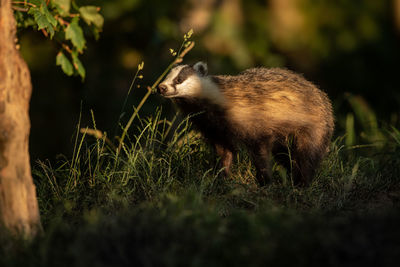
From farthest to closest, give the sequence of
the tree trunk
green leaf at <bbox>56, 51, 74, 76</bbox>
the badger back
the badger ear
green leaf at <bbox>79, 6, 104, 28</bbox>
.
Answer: the badger ear < the badger back < green leaf at <bbox>79, 6, 104, 28</bbox> < green leaf at <bbox>56, 51, 74, 76</bbox> < the tree trunk

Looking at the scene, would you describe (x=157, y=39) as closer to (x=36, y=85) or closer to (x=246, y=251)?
(x=36, y=85)

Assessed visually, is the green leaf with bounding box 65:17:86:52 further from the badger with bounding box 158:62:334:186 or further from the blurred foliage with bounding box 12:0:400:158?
the blurred foliage with bounding box 12:0:400:158

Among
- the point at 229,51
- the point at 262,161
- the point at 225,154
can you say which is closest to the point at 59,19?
the point at 225,154

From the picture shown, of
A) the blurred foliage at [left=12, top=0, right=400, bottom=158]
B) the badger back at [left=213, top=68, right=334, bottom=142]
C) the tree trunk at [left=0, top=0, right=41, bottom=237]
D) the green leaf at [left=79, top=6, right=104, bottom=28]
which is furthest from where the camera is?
the blurred foliage at [left=12, top=0, right=400, bottom=158]

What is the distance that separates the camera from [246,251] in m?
3.03

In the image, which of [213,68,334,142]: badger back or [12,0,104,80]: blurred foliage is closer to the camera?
[12,0,104,80]: blurred foliage

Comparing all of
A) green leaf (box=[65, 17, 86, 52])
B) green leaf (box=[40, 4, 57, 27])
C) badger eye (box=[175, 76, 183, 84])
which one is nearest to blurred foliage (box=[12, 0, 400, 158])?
badger eye (box=[175, 76, 183, 84])

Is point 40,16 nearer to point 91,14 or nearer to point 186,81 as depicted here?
point 91,14

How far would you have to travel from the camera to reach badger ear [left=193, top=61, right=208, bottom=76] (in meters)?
5.82

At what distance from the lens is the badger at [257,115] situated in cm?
560

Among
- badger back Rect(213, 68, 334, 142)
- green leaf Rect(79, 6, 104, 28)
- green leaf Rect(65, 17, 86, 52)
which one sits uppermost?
green leaf Rect(79, 6, 104, 28)

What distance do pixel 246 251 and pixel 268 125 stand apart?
2.80m

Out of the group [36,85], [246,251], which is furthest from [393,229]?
[36,85]

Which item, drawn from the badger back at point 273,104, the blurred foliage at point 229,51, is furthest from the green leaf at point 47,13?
the blurred foliage at point 229,51
